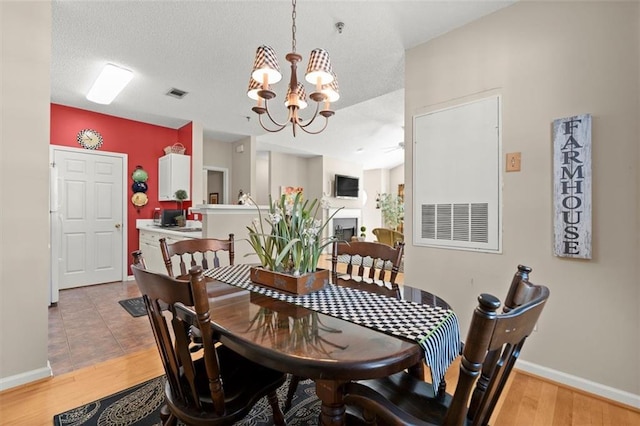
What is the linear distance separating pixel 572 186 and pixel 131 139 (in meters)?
5.39

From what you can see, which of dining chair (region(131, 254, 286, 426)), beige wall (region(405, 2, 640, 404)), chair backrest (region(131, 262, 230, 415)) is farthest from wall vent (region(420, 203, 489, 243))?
chair backrest (region(131, 262, 230, 415))

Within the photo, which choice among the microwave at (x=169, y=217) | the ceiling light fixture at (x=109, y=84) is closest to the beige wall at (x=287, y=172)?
the microwave at (x=169, y=217)

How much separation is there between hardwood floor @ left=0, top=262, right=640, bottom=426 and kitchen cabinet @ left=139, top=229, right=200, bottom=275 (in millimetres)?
1139

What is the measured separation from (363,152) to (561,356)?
6612 mm

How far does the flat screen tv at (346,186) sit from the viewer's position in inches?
A: 323

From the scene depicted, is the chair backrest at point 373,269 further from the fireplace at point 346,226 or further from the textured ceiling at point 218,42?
the fireplace at point 346,226

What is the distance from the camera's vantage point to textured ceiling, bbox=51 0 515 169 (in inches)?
87.7

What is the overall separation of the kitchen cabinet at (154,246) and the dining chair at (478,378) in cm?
326

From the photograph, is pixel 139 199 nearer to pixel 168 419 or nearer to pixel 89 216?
pixel 89 216

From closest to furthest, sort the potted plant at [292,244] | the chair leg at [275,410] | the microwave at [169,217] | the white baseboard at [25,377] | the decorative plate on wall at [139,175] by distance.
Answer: the chair leg at [275,410], the potted plant at [292,244], the white baseboard at [25,377], the microwave at [169,217], the decorative plate on wall at [139,175]

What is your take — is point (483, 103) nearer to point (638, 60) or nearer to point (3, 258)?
point (638, 60)

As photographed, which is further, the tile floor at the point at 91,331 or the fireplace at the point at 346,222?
the fireplace at the point at 346,222

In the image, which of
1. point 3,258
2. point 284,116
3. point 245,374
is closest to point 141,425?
point 245,374

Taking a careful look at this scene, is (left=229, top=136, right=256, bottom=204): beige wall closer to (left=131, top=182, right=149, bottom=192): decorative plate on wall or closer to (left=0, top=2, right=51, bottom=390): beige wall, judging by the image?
(left=131, top=182, right=149, bottom=192): decorative plate on wall
